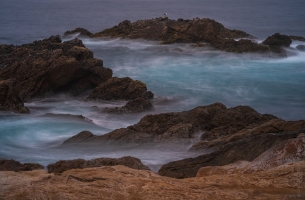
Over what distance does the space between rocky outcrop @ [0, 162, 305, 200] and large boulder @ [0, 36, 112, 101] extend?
11443mm

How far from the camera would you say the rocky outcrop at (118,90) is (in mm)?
17812

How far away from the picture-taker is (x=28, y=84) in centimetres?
1777

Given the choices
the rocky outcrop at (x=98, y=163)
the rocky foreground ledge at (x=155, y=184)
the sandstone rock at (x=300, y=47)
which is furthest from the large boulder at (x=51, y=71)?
the sandstone rock at (x=300, y=47)

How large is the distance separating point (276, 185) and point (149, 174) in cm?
174

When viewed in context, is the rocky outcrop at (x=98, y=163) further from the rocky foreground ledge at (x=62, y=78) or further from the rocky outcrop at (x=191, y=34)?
the rocky outcrop at (x=191, y=34)

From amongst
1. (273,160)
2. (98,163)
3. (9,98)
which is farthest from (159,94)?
(273,160)

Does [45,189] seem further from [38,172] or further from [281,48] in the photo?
[281,48]

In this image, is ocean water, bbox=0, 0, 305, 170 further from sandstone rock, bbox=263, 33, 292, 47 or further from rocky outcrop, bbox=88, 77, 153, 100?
sandstone rock, bbox=263, 33, 292, 47

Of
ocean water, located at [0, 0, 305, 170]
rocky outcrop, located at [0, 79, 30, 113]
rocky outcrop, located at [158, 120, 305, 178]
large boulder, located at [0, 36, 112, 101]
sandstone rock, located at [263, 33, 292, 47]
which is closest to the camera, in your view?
rocky outcrop, located at [158, 120, 305, 178]

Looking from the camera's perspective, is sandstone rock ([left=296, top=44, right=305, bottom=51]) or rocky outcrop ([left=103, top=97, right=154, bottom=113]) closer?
rocky outcrop ([left=103, top=97, right=154, bottom=113])

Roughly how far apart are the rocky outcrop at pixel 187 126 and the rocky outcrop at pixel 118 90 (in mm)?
4647

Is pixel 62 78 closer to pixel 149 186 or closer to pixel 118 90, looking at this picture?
pixel 118 90

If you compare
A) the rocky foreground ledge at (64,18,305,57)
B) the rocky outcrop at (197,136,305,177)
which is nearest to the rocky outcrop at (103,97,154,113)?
the rocky outcrop at (197,136,305,177)

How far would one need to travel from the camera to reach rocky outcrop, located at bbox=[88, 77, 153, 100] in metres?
17.8
